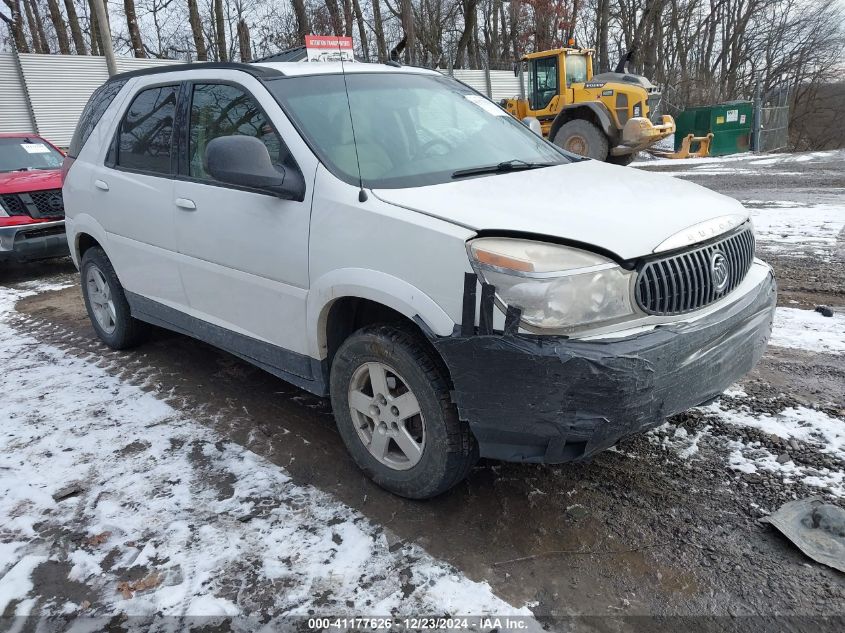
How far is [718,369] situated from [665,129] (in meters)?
15.2

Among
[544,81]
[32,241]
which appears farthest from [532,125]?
[544,81]

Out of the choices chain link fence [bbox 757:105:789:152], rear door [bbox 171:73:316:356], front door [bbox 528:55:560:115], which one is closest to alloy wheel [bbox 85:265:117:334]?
rear door [bbox 171:73:316:356]

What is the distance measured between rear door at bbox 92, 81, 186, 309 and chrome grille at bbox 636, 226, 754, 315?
108 inches

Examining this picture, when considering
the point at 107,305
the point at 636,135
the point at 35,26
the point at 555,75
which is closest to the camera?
the point at 107,305

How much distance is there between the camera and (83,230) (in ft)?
15.6

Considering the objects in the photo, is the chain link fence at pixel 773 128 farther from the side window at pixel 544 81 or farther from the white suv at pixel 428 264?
the white suv at pixel 428 264

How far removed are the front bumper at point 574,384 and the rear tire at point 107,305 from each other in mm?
3291

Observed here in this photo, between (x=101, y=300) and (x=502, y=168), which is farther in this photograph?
(x=101, y=300)

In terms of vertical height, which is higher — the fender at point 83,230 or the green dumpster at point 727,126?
the fender at point 83,230

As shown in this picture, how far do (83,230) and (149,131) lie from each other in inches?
45.9

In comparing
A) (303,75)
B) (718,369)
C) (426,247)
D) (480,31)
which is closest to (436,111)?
(303,75)

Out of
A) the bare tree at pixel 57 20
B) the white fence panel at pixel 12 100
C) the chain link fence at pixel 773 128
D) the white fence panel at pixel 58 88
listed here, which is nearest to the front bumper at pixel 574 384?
the white fence panel at pixel 58 88

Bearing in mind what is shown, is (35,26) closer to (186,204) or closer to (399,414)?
(186,204)

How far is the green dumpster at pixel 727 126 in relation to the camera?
814 inches
